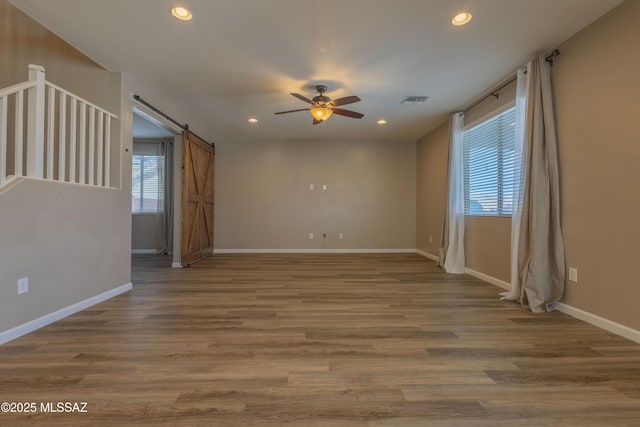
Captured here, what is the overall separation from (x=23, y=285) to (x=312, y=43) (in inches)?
128

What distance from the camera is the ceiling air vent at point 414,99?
13.1 feet

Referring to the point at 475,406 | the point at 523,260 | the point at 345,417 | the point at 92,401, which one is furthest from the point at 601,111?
the point at 92,401

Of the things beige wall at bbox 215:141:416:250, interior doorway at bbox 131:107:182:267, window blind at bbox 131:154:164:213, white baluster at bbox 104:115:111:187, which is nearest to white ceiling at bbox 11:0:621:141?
white baluster at bbox 104:115:111:187

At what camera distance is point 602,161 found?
2350mm

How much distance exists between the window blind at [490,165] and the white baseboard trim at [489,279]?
908 millimetres

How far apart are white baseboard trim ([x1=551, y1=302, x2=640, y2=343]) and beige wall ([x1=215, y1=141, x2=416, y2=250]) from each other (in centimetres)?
398

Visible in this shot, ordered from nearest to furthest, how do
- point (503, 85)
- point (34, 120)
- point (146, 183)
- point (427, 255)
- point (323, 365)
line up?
point (323, 365) < point (34, 120) < point (503, 85) < point (427, 255) < point (146, 183)

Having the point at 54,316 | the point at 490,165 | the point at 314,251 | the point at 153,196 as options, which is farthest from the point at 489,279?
the point at 153,196

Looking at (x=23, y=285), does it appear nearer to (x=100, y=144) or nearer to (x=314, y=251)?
(x=100, y=144)

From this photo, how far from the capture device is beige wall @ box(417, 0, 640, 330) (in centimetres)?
214

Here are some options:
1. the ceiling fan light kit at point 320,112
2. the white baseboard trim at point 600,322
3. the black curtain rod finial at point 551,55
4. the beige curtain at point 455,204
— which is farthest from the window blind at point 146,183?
the white baseboard trim at point 600,322

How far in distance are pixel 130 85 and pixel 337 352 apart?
12.9 feet

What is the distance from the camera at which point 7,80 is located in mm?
2492

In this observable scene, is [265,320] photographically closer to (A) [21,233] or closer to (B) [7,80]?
(A) [21,233]
